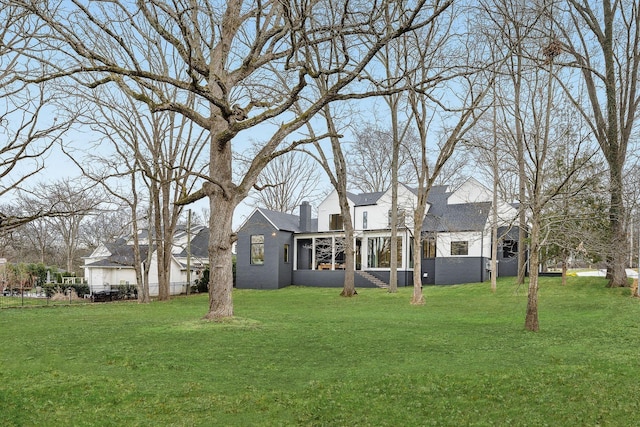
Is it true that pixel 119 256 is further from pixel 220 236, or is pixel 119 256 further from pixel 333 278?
pixel 220 236

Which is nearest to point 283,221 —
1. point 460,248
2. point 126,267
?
point 126,267

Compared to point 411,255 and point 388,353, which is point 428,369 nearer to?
point 388,353

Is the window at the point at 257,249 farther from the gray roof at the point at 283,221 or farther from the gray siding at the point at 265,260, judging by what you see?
the gray roof at the point at 283,221

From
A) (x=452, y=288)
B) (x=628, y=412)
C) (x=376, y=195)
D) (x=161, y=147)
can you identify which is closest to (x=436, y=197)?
(x=376, y=195)

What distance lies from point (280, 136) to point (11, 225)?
6967 millimetres

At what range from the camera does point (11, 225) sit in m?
6.76

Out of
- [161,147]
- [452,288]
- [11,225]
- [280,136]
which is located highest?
[161,147]

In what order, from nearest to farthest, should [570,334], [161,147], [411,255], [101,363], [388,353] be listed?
1. [101,363]
2. [388,353]
3. [570,334]
4. [161,147]
5. [411,255]

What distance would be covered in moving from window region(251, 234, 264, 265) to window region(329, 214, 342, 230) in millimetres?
4650

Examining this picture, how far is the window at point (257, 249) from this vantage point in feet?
113

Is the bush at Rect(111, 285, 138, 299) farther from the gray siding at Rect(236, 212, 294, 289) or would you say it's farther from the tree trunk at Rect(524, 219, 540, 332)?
the tree trunk at Rect(524, 219, 540, 332)

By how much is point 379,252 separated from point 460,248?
5.01m

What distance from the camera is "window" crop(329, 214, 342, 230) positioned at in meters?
35.2

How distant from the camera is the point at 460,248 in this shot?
1228 inches
